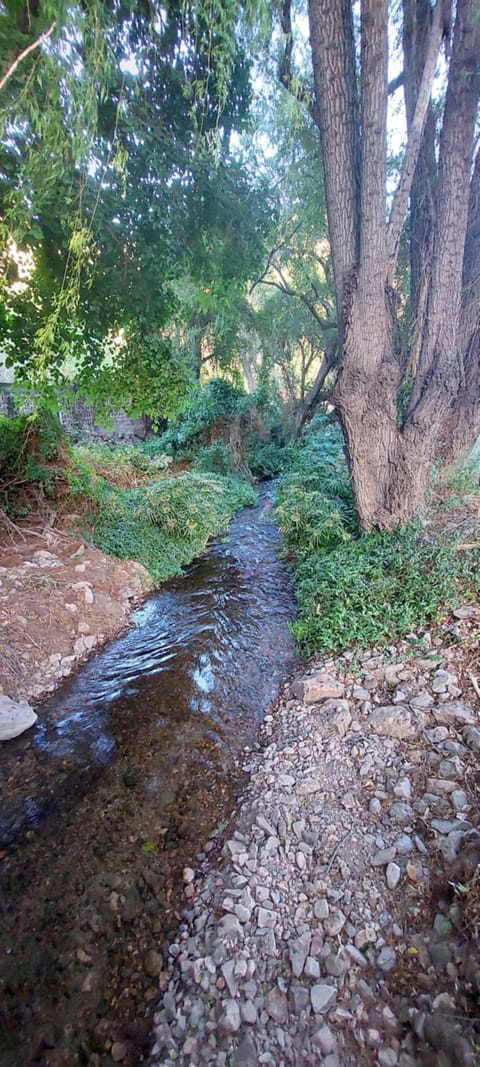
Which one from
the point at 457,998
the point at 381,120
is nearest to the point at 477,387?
the point at 381,120

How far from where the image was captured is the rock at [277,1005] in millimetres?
1479

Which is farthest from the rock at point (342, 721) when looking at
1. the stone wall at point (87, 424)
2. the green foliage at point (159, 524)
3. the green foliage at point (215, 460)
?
the stone wall at point (87, 424)

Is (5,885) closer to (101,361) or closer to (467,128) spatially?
(101,361)

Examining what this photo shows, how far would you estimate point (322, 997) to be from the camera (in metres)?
1.49

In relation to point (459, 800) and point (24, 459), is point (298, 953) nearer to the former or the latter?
point (459, 800)

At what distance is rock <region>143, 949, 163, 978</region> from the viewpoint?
170 centimetres

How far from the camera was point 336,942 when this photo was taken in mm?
1648

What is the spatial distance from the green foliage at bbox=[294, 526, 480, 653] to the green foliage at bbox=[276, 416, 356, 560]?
776 mm

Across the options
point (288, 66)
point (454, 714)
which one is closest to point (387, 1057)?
point (454, 714)

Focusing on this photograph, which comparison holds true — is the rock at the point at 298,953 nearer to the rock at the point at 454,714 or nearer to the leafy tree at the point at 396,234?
the rock at the point at 454,714

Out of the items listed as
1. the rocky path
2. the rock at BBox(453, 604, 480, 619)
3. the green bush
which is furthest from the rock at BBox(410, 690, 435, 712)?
the green bush

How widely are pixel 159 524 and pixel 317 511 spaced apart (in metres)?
2.51

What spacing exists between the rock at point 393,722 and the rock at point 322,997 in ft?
4.12

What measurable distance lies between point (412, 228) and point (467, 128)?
3.15ft
